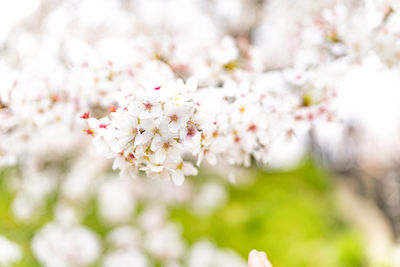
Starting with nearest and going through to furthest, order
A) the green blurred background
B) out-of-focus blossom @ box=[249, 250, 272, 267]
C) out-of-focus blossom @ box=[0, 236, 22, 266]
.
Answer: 1. out-of-focus blossom @ box=[249, 250, 272, 267]
2. out-of-focus blossom @ box=[0, 236, 22, 266]
3. the green blurred background

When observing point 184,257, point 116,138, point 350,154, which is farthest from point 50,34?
point 350,154

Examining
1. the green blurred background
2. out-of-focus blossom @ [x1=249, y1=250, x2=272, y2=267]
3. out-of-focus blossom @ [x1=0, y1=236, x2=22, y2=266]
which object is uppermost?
out-of-focus blossom @ [x1=249, y1=250, x2=272, y2=267]

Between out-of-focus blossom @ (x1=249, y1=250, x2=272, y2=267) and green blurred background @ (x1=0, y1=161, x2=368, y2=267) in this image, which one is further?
green blurred background @ (x1=0, y1=161, x2=368, y2=267)

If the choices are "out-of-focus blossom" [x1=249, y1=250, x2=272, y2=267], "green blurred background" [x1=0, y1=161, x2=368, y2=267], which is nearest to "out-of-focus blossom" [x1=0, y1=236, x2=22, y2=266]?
"green blurred background" [x1=0, y1=161, x2=368, y2=267]

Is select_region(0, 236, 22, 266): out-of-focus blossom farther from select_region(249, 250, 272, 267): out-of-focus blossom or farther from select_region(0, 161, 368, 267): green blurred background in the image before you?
select_region(249, 250, 272, 267): out-of-focus blossom

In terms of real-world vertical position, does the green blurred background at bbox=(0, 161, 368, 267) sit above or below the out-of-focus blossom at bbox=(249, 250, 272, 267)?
below

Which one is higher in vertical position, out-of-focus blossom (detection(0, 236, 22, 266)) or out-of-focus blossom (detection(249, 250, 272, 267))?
out-of-focus blossom (detection(249, 250, 272, 267))

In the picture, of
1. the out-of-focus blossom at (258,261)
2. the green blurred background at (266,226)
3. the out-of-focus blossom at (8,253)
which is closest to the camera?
the out-of-focus blossom at (258,261)

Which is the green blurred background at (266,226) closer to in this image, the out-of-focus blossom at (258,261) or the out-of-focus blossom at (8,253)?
the out-of-focus blossom at (8,253)

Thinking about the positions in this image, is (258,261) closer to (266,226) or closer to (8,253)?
(8,253)

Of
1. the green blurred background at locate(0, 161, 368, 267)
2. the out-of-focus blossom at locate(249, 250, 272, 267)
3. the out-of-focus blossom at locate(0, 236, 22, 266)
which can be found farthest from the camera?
the green blurred background at locate(0, 161, 368, 267)

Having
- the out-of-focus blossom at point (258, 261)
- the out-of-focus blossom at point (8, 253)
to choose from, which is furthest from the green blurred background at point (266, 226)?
the out-of-focus blossom at point (258, 261)

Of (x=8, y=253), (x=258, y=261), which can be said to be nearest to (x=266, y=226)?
(x=8, y=253)

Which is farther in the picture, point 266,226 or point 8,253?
point 266,226
